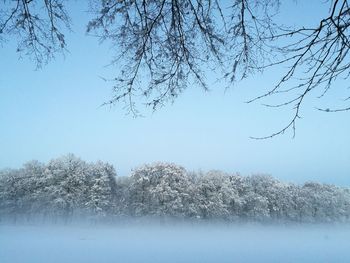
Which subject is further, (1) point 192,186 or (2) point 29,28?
(1) point 192,186

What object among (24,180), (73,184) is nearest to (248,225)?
(73,184)

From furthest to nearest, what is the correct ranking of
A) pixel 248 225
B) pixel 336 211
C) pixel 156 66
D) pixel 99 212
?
pixel 336 211 → pixel 248 225 → pixel 99 212 → pixel 156 66

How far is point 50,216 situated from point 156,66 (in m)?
52.4

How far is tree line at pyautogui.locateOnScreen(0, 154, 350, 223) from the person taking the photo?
47219 mm

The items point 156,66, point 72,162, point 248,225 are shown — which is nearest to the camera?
point 156,66

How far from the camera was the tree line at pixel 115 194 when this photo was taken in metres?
47.2

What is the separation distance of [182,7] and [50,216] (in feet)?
173

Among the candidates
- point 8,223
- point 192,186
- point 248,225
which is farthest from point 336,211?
point 8,223

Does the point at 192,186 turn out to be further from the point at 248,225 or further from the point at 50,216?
the point at 50,216

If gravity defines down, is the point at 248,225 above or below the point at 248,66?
below

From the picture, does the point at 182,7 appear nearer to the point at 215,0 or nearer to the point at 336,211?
the point at 215,0

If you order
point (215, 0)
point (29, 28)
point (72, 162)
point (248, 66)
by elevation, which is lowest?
point (248, 66)

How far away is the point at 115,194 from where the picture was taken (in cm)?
5156

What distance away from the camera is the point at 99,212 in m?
47.3
